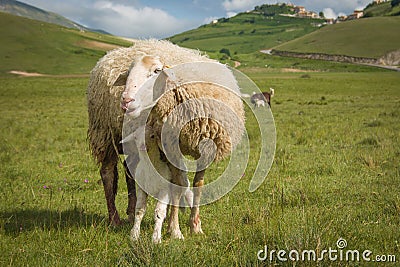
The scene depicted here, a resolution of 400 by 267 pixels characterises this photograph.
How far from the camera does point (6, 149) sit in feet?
38.4

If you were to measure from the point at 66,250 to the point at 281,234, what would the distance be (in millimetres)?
2147

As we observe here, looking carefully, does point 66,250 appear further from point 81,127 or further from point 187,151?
point 81,127

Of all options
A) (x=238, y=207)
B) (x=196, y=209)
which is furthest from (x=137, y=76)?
(x=238, y=207)

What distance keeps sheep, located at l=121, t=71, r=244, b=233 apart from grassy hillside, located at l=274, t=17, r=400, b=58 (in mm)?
91282

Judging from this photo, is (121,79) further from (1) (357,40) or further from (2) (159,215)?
(1) (357,40)

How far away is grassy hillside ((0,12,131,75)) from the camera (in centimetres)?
6969

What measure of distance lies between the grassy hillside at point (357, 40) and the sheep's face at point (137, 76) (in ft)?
301

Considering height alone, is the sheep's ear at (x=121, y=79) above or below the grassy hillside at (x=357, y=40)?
below

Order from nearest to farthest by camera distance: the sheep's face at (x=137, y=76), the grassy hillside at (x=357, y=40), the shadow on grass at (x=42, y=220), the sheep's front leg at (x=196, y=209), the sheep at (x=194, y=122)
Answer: the sheep's face at (x=137, y=76)
the sheep at (x=194, y=122)
the sheep's front leg at (x=196, y=209)
the shadow on grass at (x=42, y=220)
the grassy hillside at (x=357, y=40)

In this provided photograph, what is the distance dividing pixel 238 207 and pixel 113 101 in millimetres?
2170

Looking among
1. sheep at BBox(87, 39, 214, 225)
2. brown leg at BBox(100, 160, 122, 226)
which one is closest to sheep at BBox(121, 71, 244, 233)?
sheep at BBox(87, 39, 214, 225)

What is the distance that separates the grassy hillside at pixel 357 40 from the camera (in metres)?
91.5

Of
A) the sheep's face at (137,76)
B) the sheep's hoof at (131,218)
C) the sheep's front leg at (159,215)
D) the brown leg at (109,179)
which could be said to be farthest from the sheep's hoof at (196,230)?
the sheep's face at (137,76)

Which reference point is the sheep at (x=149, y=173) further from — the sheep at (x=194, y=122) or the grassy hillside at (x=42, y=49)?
the grassy hillside at (x=42, y=49)
